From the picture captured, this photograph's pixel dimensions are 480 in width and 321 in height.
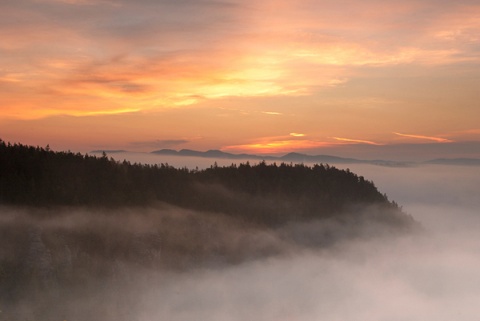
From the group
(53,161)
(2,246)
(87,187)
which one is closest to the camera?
(2,246)

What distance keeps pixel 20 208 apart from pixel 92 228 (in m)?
18.4

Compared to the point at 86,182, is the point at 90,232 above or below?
below

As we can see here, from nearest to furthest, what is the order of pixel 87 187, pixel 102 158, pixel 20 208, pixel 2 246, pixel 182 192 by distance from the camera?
pixel 2 246, pixel 20 208, pixel 87 187, pixel 102 158, pixel 182 192

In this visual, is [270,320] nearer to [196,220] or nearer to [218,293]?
[218,293]

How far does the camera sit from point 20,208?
393 ft

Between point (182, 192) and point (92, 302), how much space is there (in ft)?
223

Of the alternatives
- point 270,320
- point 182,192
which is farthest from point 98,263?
point 270,320

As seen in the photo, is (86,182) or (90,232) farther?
(86,182)

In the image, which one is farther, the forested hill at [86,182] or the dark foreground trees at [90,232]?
the forested hill at [86,182]

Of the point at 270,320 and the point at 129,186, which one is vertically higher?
the point at 129,186

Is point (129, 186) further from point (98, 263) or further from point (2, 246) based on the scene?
point (2, 246)

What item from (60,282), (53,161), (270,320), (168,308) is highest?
(53,161)

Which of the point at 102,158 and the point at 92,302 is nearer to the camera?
the point at 92,302

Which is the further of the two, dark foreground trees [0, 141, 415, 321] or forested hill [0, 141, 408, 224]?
forested hill [0, 141, 408, 224]
